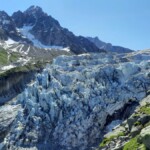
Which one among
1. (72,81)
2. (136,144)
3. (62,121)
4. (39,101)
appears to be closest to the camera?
(136,144)

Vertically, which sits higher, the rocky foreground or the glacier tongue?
the rocky foreground

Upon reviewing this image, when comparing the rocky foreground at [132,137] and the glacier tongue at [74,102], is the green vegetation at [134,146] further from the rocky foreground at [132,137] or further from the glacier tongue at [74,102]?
the glacier tongue at [74,102]

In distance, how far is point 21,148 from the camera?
90688 mm

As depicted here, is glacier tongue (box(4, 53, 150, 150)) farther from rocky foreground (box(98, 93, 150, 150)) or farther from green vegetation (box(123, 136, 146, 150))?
green vegetation (box(123, 136, 146, 150))

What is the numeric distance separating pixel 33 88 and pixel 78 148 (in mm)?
25376

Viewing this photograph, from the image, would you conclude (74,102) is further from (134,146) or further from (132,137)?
(134,146)

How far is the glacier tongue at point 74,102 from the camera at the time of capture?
306 ft

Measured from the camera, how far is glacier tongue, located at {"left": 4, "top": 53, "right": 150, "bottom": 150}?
306 ft

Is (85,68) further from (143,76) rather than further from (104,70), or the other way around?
(143,76)

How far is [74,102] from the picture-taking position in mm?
101125

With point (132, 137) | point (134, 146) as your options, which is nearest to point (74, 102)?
point (132, 137)

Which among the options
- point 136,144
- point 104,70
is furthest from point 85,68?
point 136,144

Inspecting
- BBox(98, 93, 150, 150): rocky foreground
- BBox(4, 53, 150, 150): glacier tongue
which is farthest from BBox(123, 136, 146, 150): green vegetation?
BBox(4, 53, 150, 150): glacier tongue

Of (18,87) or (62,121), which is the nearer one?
(62,121)
